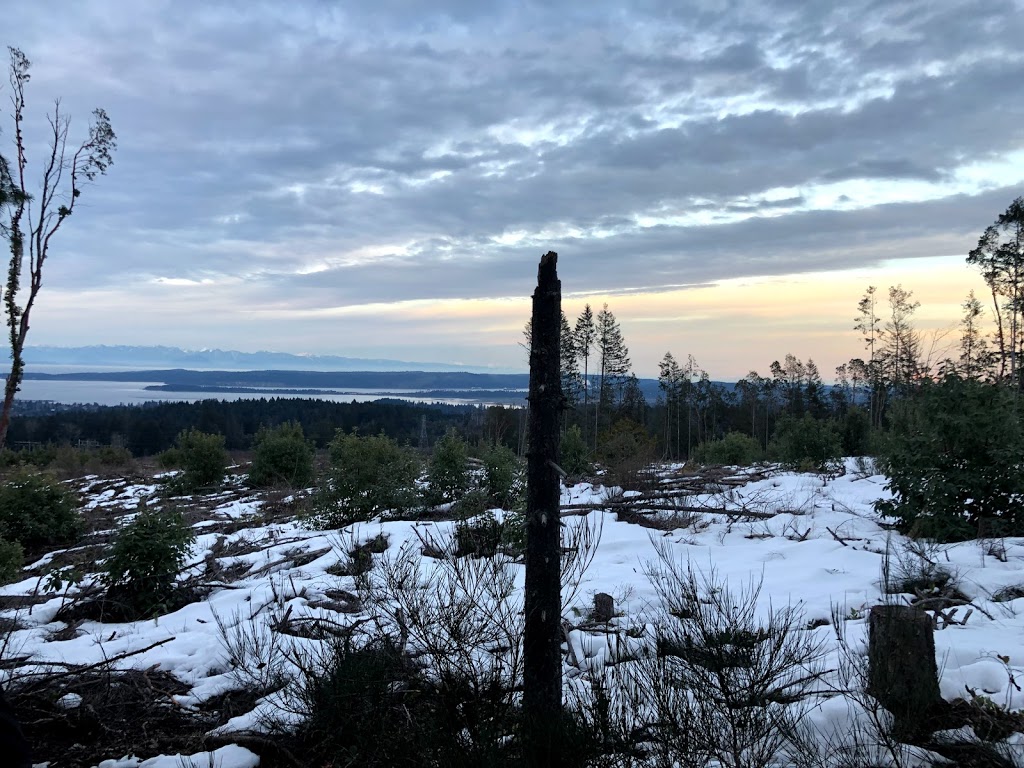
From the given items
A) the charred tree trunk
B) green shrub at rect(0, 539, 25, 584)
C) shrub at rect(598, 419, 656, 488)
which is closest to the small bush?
the charred tree trunk

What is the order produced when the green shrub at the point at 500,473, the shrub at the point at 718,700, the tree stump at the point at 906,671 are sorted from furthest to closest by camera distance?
1. the green shrub at the point at 500,473
2. the tree stump at the point at 906,671
3. the shrub at the point at 718,700

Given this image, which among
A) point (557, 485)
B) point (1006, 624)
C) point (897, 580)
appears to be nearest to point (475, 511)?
point (557, 485)

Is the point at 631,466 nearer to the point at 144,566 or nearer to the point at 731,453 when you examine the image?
the point at 144,566

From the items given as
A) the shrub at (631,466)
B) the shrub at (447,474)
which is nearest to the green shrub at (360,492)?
the shrub at (447,474)

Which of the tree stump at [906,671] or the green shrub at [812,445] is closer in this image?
the tree stump at [906,671]

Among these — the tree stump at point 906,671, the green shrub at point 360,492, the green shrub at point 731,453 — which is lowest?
the green shrub at point 731,453

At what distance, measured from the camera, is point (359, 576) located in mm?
4066

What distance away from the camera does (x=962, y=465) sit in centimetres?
720

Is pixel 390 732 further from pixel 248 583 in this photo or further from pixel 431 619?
pixel 248 583

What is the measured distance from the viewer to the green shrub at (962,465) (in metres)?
6.84

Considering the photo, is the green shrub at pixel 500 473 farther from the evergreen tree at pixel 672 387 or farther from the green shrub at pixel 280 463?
the evergreen tree at pixel 672 387

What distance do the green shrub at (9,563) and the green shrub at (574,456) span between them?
11140 mm

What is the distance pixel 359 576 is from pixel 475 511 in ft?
10.5

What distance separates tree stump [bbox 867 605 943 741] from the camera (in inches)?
123
